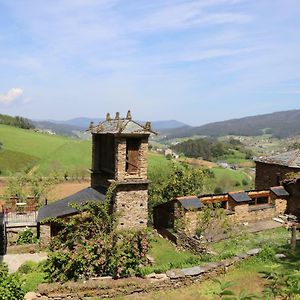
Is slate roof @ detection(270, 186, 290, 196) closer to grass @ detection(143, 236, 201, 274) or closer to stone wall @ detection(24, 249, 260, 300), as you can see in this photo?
grass @ detection(143, 236, 201, 274)

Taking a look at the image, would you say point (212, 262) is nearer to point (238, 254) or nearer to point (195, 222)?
point (238, 254)

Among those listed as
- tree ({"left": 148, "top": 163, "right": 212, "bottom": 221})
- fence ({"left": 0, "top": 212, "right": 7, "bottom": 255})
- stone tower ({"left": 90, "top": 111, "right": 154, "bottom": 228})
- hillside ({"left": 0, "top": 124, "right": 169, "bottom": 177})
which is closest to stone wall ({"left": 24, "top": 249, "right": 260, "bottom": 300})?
stone tower ({"left": 90, "top": 111, "right": 154, "bottom": 228})

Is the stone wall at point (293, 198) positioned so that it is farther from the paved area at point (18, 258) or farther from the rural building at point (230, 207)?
the paved area at point (18, 258)

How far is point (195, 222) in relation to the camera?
2153cm

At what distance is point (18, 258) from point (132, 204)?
638cm

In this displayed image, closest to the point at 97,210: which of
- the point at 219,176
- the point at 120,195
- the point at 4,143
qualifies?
the point at 120,195

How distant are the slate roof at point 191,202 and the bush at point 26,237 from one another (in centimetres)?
883

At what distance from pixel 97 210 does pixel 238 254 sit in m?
6.37

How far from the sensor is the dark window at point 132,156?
68.8 ft

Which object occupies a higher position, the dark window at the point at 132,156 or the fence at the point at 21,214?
the dark window at the point at 132,156

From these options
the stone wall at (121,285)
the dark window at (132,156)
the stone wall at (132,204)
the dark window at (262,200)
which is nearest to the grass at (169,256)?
the stone wall at (121,285)

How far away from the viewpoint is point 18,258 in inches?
769

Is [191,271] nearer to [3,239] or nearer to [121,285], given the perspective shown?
[121,285]

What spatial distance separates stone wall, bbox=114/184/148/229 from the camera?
67.0 ft
